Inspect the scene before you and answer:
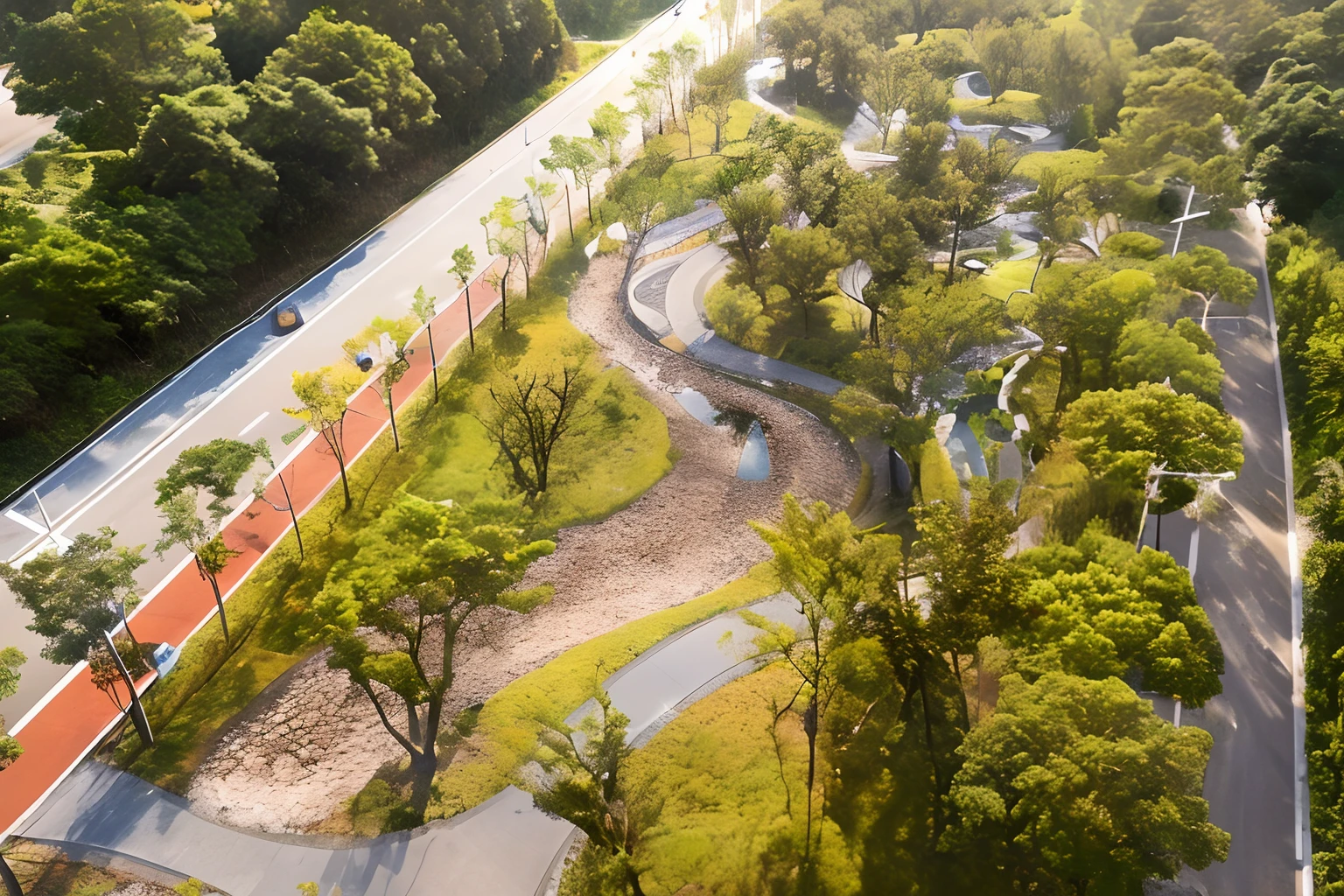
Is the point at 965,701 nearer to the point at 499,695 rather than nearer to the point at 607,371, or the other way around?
the point at 499,695

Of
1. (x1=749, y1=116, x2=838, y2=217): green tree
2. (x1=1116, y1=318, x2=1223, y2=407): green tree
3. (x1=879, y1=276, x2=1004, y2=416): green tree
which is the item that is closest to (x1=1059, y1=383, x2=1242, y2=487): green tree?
(x1=1116, y1=318, x2=1223, y2=407): green tree

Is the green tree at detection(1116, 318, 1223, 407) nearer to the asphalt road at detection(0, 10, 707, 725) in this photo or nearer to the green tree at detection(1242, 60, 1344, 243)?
the green tree at detection(1242, 60, 1344, 243)

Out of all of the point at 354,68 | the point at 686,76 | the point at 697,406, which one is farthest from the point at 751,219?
the point at 686,76

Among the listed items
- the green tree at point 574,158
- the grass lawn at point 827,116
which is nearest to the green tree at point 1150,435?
the green tree at point 574,158

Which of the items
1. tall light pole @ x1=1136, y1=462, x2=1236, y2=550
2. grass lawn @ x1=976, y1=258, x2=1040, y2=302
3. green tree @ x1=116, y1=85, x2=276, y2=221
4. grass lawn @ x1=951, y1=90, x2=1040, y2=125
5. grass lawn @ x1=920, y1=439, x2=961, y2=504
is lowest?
grass lawn @ x1=920, y1=439, x2=961, y2=504

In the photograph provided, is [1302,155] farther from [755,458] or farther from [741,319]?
[755,458]
